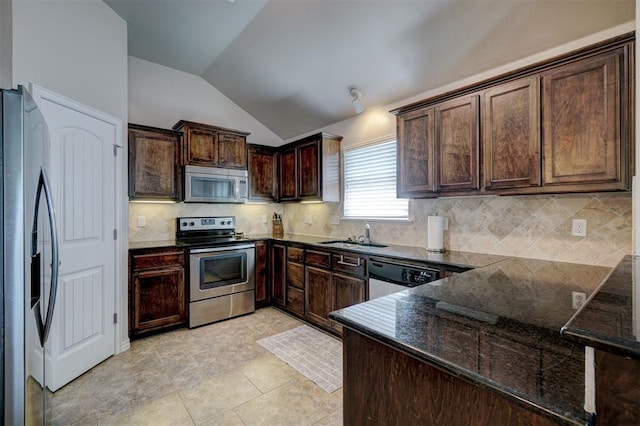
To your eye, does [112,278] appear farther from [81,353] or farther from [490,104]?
[490,104]

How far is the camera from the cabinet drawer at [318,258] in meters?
3.26

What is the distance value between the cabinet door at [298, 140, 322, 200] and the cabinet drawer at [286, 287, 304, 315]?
1.25 meters

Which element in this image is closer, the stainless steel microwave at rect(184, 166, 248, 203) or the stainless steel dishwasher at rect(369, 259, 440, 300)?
the stainless steel dishwasher at rect(369, 259, 440, 300)

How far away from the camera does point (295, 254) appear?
12.2 ft

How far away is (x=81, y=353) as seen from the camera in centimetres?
243

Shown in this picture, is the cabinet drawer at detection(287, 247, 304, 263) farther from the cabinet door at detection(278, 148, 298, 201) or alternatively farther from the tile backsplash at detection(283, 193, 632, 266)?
the tile backsplash at detection(283, 193, 632, 266)

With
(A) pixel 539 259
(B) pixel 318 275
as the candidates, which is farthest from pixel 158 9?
(A) pixel 539 259

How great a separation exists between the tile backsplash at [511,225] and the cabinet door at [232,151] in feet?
2.63

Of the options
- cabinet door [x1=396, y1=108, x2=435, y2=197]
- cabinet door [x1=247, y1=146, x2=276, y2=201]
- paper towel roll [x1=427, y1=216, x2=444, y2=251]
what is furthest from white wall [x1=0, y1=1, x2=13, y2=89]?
paper towel roll [x1=427, y1=216, x2=444, y2=251]

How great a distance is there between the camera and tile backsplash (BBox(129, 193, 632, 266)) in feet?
6.60

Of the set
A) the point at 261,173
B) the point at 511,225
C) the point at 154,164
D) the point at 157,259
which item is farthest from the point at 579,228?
the point at 154,164

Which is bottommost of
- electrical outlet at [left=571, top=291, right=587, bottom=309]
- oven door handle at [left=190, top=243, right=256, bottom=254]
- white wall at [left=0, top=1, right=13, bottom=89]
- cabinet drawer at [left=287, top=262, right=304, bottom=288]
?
cabinet drawer at [left=287, top=262, right=304, bottom=288]

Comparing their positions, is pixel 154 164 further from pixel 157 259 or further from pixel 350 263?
pixel 350 263

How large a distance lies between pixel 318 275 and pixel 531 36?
2.87 metres
